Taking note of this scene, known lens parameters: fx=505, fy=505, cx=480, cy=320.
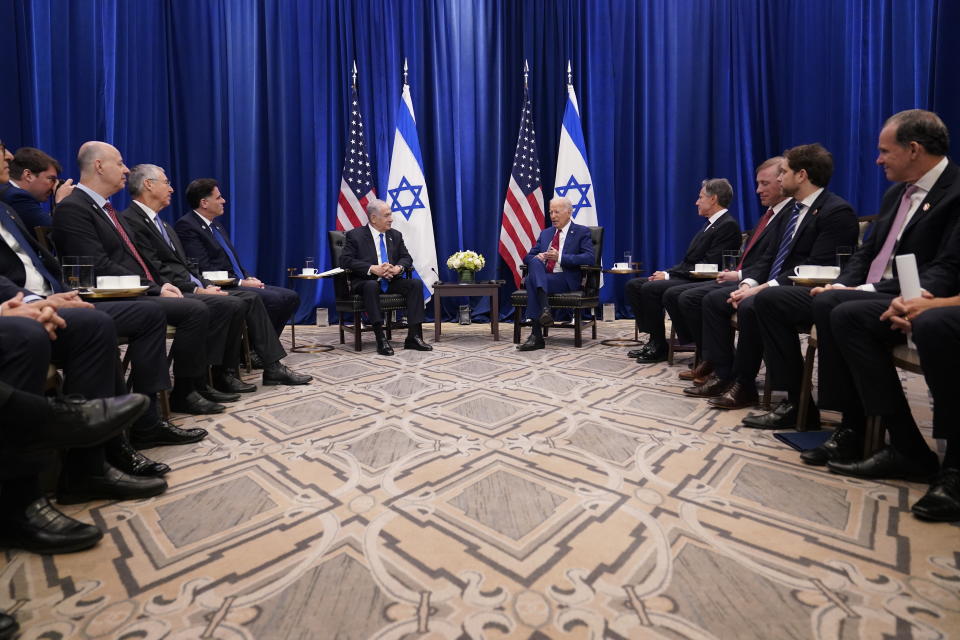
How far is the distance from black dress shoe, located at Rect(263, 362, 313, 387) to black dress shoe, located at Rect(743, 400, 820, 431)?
257 centimetres

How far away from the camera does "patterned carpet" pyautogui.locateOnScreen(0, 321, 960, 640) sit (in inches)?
41.9

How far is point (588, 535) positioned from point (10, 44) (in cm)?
588

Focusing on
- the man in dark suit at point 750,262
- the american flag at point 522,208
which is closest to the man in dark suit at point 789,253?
the man in dark suit at point 750,262

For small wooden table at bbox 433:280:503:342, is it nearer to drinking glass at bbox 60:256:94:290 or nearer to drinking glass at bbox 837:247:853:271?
drinking glass at bbox 837:247:853:271

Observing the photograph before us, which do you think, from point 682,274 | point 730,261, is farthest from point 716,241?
point 730,261

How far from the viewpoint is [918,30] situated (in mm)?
4148

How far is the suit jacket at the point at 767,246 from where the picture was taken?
9.47ft

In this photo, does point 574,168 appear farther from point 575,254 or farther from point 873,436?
point 873,436

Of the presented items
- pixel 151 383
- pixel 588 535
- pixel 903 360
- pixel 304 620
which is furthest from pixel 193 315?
pixel 903 360

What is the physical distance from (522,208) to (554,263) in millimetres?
1623

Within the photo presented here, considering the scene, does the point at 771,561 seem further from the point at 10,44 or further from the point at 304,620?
the point at 10,44

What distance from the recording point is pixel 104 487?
5.37 ft

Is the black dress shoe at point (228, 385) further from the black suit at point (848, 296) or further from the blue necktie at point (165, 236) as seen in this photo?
the black suit at point (848, 296)

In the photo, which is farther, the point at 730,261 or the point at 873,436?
the point at 730,261
